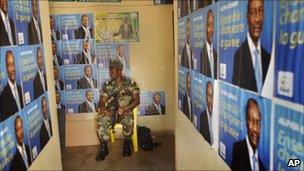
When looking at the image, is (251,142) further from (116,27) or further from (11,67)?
(116,27)

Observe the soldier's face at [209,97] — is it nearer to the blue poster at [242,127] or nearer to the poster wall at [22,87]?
the blue poster at [242,127]

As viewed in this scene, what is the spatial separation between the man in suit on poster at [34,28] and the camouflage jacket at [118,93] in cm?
166

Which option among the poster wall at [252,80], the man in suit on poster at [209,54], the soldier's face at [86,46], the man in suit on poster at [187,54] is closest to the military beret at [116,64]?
the soldier's face at [86,46]

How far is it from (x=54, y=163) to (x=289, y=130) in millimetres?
1962

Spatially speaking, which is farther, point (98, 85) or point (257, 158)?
point (98, 85)

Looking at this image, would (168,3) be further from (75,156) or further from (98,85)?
(75,156)

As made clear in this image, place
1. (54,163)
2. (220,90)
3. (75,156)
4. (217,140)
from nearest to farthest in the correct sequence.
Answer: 1. (220,90)
2. (217,140)
3. (54,163)
4. (75,156)

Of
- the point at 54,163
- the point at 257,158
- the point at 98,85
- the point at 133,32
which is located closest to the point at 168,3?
the point at 133,32

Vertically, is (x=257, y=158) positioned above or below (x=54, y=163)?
above

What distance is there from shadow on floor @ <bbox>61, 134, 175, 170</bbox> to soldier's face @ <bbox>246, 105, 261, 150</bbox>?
216 centimetres

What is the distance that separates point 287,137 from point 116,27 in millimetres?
3269

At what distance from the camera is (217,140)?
160 cm

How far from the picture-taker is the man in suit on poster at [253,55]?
1.06m

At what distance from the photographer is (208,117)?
5.67 feet
